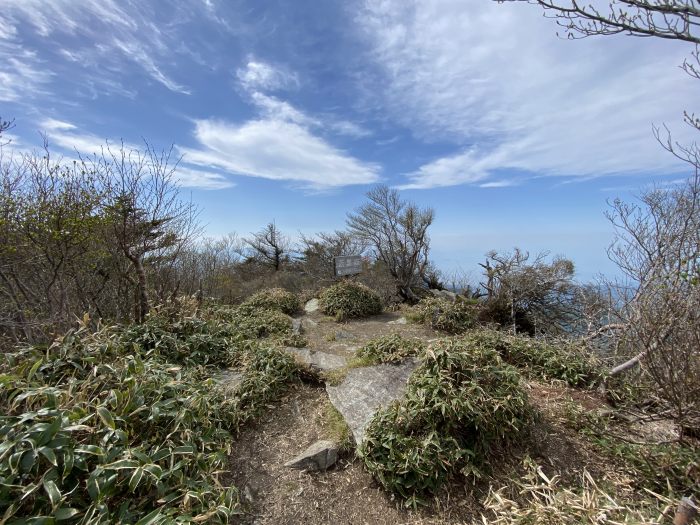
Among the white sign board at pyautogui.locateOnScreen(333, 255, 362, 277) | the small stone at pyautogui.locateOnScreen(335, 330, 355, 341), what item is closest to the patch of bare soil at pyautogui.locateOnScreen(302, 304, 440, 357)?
the small stone at pyautogui.locateOnScreen(335, 330, 355, 341)

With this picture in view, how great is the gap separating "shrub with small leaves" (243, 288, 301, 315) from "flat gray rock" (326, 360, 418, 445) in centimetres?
415

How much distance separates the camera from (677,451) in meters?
2.42

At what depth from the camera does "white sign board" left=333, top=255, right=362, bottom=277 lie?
9.04 m

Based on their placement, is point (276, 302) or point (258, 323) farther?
point (276, 302)

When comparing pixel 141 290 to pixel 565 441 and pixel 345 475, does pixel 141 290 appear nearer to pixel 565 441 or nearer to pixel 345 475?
pixel 345 475

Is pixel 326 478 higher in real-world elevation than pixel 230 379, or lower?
lower

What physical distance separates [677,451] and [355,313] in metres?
5.86

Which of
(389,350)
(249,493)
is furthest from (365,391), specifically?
(249,493)

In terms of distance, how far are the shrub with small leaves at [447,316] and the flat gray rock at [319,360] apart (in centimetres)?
269

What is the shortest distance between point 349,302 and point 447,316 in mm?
2372

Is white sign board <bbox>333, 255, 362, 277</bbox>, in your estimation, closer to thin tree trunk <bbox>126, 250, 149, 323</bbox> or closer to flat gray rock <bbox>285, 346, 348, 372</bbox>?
flat gray rock <bbox>285, 346, 348, 372</bbox>

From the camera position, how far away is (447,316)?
6.63 m

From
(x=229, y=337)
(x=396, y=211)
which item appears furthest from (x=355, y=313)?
(x=396, y=211)

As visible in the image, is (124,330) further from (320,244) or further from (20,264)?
(320,244)
